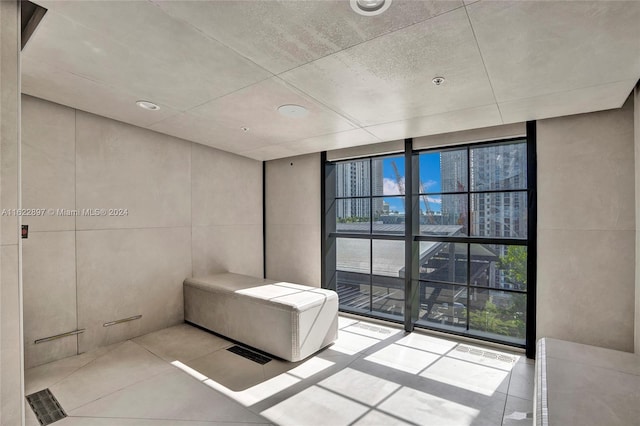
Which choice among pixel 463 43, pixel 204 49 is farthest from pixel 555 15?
pixel 204 49

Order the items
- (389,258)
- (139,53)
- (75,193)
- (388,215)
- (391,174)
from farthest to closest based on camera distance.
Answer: (391,174) < (389,258) < (388,215) < (75,193) < (139,53)

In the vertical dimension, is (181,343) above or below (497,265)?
below

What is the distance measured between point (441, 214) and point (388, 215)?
2.78 ft

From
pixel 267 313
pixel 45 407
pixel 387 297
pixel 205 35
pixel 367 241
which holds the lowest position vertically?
pixel 45 407

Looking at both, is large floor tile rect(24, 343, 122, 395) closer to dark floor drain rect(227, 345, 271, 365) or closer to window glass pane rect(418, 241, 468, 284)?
dark floor drain rect(227, 345, 271, 365)

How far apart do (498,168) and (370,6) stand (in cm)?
336

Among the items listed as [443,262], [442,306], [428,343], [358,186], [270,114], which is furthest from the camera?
[358,186]

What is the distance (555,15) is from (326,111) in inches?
72.1

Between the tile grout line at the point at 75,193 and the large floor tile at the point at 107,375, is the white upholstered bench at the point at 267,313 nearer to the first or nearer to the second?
the large floor tile at the point at 107,375

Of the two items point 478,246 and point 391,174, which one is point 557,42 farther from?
point 391,174

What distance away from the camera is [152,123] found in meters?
3.44

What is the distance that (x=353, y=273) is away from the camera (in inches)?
191

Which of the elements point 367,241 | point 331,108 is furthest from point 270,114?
point 367,241

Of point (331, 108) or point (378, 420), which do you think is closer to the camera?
point (378, 420)
